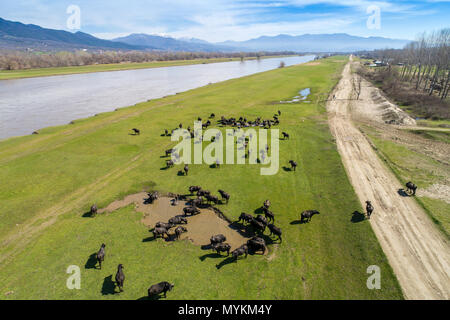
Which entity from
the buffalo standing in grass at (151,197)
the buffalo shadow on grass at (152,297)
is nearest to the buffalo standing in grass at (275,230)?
the buffalo shadow on grass at (152,297)

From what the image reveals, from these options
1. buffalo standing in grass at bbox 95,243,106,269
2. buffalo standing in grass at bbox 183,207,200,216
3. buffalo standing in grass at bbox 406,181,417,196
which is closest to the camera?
buffalo standing in grass at bbox 95,243,106,269

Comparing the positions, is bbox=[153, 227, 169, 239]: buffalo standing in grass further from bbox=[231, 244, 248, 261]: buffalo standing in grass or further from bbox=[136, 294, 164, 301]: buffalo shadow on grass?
bbox=[231, 244, 248, 261]: buffalo standing in grass

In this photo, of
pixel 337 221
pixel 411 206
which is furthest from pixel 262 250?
pixel 411 206

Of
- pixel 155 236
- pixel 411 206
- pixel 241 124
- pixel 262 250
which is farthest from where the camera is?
pixel 241 124

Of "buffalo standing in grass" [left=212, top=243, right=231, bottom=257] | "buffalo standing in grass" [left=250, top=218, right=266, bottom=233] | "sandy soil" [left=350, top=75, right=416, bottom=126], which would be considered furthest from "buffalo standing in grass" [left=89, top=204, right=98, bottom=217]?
"sandy soil" [left=350, top=75, right=416, bottom=126]

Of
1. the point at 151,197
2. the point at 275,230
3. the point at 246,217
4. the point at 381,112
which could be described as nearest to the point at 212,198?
the point at 246,217

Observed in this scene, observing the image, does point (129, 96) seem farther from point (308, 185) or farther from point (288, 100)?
point (308, 185)

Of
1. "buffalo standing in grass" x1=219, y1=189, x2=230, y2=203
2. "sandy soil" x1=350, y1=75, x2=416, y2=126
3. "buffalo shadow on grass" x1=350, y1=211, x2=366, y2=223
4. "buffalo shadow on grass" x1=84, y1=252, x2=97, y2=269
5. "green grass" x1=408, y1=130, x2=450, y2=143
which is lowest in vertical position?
"buffalo shadow on grass" x1=84, y1=252, x2=97, y2=269
